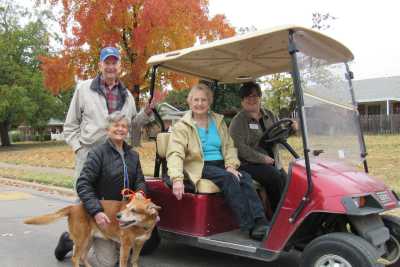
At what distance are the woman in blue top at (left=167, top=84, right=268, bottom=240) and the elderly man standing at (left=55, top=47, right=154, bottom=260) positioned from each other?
0.68 m

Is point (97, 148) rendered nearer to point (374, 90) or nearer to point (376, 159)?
point (376, 159)

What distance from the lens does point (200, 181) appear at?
14.6 ft

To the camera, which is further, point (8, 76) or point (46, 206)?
point (8, 76)

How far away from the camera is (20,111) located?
104 feet

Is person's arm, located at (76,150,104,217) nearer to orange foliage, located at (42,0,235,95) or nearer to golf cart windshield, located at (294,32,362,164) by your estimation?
golf cart windshield, located at (294,32,362,164)

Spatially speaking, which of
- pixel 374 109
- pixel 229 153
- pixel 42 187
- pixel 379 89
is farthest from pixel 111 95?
pixel 374 109

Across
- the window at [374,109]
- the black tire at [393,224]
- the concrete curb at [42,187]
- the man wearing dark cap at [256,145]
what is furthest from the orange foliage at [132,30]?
the window at [374,109]

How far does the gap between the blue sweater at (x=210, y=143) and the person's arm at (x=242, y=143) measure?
0.27 m

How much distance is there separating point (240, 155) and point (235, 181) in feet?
2.13

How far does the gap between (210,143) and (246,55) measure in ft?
3.40

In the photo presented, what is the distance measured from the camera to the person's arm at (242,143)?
190 inches

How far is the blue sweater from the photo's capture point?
470 centimetres

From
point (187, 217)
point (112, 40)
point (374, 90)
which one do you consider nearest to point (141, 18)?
point (112, 40)

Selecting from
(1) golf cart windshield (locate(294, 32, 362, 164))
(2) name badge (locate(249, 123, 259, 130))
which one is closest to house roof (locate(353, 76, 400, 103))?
(2) name badge (locate(249, 123, 259, 130))
